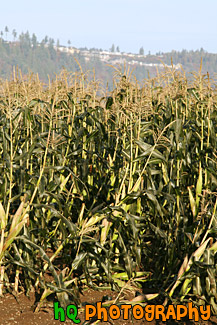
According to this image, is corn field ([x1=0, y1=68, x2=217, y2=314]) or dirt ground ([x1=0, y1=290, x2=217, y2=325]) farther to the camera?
corn field ([x1=0, y1=68, x2=217, y2=314])

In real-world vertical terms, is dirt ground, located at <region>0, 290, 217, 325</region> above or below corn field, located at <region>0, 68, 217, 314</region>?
below

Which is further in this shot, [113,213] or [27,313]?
[113,213]

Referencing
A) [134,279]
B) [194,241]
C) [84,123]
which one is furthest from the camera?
[84,123]

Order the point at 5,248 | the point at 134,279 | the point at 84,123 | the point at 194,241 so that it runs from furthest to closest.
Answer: the point at 84,123, the point at 134,279, the point at 194,241, the point at 5,248

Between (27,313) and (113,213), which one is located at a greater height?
(113,213)

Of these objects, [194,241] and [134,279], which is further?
[134,279]

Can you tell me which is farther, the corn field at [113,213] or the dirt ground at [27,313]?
the corn field at [113,213]

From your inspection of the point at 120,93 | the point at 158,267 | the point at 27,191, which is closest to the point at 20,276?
the point at 27,191

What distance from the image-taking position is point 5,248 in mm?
3711

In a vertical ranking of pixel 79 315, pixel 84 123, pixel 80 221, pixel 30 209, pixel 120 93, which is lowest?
pixel 79 315

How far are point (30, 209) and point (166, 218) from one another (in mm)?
1528

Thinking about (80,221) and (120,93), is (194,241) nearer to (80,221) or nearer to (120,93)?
(80,221)

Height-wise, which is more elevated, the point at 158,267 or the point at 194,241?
the point at 194,241

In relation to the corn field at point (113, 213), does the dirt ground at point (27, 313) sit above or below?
below
